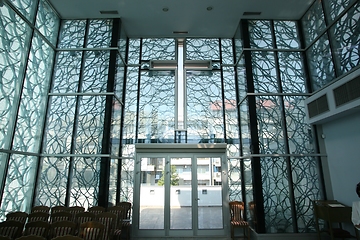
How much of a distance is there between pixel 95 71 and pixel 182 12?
A: 8.61 feet

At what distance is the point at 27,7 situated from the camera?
4352 mm

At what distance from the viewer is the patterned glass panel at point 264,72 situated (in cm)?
510

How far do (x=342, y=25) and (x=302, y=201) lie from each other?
141 inches

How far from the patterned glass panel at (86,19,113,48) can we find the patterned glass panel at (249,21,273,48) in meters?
3.62

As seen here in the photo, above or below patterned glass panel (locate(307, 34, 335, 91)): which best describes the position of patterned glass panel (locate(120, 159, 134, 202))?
below

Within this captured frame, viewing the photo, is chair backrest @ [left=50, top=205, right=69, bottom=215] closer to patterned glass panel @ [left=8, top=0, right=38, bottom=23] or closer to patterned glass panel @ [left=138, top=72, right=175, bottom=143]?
patterned glass panel @ [left=138, top=72, right=175, bottom=143]

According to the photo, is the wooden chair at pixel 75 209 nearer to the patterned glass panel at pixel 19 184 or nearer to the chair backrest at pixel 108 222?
the chair backrest at pixel 108 222

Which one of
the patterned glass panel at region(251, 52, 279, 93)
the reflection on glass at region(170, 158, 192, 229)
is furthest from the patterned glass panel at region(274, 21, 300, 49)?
the reflection on glass at region(170, 158, 192, 229)

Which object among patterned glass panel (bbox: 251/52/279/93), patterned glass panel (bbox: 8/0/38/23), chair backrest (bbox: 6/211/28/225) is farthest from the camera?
patterned glass panel (bbox: 251/52/279/93)

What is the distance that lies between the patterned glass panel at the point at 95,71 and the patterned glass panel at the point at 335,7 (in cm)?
499

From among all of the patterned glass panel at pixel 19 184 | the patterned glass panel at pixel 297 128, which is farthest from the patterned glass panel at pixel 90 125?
the patterned glass panel at pixel 297 128

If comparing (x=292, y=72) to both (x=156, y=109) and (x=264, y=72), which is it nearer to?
(x=264, y=72)

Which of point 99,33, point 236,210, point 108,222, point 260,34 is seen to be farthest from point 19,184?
point 260,34

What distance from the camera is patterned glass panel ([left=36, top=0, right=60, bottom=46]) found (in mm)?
4801
